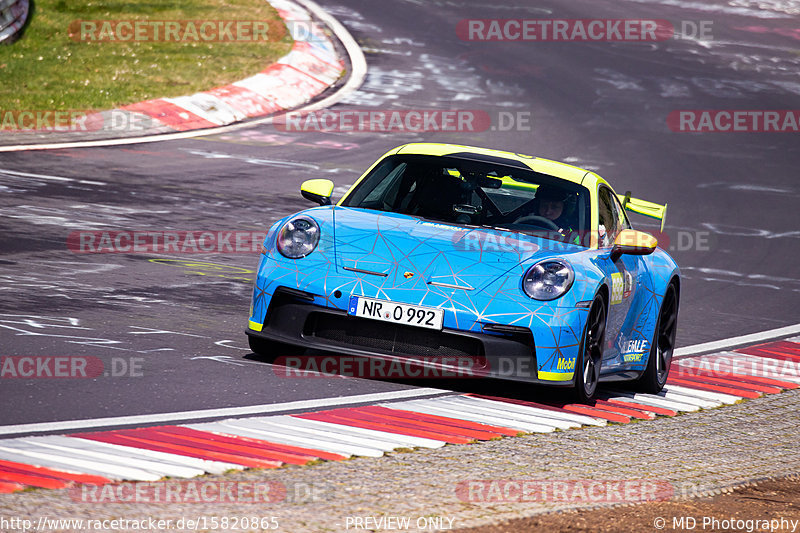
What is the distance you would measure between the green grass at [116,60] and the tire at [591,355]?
12169 millimetres

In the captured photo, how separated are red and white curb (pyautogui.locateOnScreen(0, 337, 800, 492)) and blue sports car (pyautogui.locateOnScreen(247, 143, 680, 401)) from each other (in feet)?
0.78

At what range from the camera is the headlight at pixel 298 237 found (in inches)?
287

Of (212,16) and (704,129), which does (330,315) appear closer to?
(704,129)

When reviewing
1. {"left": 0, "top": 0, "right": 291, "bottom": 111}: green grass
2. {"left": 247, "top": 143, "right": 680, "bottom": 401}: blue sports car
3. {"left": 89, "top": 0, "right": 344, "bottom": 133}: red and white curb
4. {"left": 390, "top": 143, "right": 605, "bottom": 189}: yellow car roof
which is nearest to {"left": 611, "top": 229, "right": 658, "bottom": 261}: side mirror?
{"left": 247, "top": 143, "right": 680, "bottom": 401}: blue sports car

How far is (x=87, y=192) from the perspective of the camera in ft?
44.1

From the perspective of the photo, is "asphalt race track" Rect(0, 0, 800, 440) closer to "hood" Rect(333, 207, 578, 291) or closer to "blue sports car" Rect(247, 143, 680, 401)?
"blue sports car" Rect(247, 143, 680, 401)

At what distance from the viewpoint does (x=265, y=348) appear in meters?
7.66

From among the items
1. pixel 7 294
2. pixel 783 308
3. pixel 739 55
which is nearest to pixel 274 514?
pixel 7 294

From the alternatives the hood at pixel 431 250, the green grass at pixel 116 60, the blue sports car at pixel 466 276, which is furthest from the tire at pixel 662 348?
the green grass at pixel 116 60

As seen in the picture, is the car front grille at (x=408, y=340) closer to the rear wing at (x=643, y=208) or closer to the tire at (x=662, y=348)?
the tire at (x=662, y=348)

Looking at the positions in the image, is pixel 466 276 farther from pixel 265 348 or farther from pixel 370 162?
pixel 370 162

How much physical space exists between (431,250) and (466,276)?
298 mm

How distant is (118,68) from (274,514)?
673 inches

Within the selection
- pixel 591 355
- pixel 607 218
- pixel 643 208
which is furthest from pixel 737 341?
pixel 591 355
